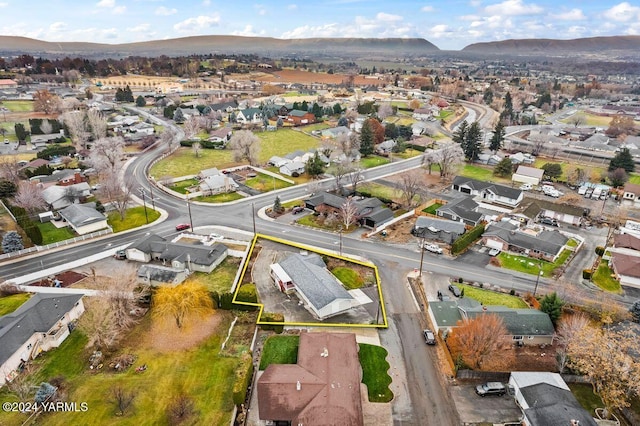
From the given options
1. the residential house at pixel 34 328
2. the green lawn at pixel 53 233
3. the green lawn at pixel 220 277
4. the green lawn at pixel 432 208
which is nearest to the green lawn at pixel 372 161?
the green lawn at pixel 432 208

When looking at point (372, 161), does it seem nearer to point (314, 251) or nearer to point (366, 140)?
point (366, 140)

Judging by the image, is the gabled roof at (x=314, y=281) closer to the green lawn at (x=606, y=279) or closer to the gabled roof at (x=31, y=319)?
the gabled roof at (x=31, y=319)

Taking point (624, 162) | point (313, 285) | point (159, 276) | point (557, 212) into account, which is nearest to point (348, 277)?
point (313, 285)

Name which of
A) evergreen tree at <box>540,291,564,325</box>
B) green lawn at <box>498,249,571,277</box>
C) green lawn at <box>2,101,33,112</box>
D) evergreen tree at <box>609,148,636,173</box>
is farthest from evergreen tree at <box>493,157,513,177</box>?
green lawn at <box>2,101,33,112</box>

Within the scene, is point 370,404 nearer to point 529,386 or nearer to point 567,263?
point 529,386

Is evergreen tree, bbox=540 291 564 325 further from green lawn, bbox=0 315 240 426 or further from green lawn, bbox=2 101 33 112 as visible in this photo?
green lawn, bbox=2 101 33 112

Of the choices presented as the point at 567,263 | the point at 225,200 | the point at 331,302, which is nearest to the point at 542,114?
the point at 567,263

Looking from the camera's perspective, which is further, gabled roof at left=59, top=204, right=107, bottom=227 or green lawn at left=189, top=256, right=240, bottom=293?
gabled roof at left=59, top=204, right=107, bottom=227
